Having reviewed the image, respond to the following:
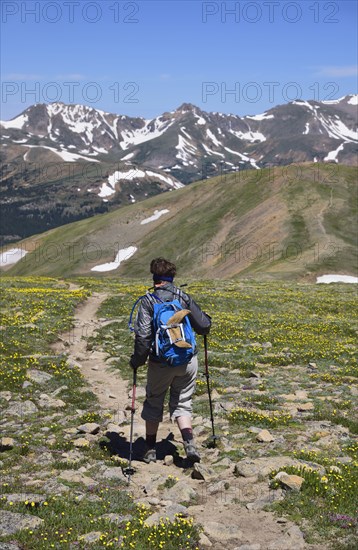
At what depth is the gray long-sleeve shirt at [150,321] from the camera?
41.7 ft

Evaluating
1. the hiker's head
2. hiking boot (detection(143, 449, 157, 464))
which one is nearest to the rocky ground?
hiking boot (detection(143, 449, 157, 464))

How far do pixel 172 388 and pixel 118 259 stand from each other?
149171 mm

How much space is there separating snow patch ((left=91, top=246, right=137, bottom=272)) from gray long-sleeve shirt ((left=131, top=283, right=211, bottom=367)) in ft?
468

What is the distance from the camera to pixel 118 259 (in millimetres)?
161375

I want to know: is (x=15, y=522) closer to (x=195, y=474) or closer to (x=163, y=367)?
(x=195, y=474)

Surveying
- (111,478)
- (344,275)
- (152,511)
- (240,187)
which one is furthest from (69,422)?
(240,187)

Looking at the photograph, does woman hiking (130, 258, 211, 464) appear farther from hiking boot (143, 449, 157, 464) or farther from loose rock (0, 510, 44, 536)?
loose rock (0, 510, 44, 536)

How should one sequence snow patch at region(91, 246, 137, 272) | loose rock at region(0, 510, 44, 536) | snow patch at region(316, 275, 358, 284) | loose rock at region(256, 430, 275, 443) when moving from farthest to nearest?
snow patch at region(91, 246, 137, 272), snow patch at region(316, 275, 358, 284), loose rock at region(256, 430, 275, 443), loose rock at region(0, 510, 44, 536)

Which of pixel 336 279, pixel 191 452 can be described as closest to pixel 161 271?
pixel 191 452

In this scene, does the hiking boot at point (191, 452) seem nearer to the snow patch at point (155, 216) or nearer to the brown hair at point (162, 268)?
the brown hair at point (162, 268)

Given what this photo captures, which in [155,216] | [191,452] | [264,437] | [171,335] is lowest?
[264,437]

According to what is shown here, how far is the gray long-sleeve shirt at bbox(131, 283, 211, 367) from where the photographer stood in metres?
12.7

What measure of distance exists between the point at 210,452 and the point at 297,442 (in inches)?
89.3

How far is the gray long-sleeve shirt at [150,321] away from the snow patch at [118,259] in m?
143
